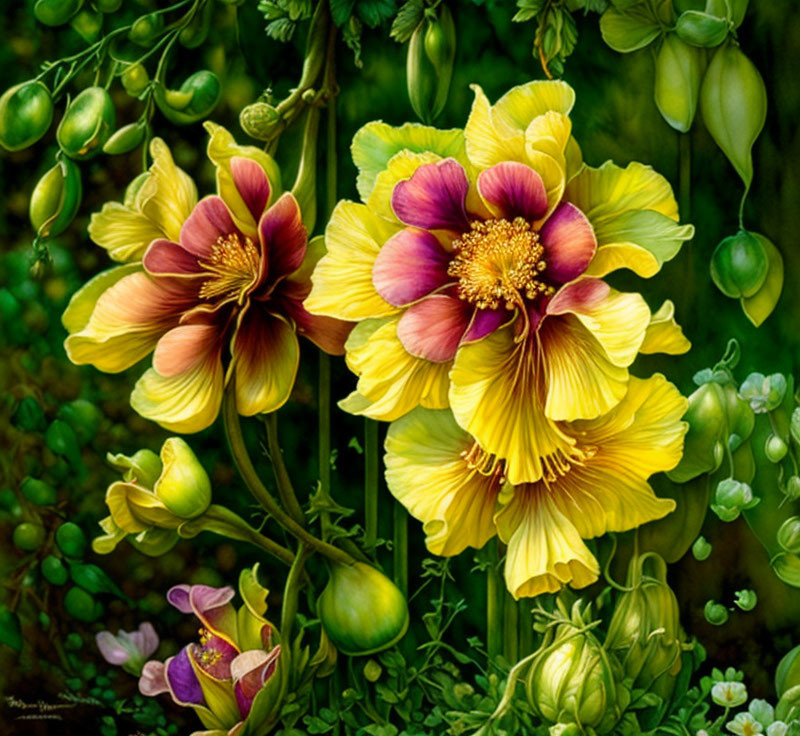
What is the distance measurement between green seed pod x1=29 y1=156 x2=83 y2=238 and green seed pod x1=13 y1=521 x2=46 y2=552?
7.3 inches

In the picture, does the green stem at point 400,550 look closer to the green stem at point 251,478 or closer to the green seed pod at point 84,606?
the green stem at point 251,478

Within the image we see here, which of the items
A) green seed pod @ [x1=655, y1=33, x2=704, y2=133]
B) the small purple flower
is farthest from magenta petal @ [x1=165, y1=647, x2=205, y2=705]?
green seed pod @ [x1=655, y1=33, x2=704, y2=133]

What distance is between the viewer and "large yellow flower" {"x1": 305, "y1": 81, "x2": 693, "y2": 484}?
0.77 meters

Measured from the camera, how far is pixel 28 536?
2.87 ft

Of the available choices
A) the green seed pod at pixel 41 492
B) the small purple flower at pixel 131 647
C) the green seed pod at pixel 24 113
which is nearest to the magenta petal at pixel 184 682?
the small purple flower at pixel 131 647

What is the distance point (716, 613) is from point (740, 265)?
0.20 meters

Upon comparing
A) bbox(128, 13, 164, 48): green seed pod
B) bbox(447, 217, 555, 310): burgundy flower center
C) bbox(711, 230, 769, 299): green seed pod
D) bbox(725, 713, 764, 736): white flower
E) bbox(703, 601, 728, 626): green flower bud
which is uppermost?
bbox(128, 13, 164, 48): green seed pod

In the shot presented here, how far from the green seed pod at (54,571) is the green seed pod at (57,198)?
0.67 ft

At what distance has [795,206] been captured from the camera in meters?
0.78

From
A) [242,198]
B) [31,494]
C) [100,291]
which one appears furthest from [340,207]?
[31,494]

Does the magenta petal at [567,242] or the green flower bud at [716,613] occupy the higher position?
the magenta petal at [567,242]

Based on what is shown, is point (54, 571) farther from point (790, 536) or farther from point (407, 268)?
point (790, 536)

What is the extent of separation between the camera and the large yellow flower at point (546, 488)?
0.78 m

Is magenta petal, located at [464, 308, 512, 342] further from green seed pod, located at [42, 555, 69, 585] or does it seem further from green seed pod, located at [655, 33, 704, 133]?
green seed pod, located at [42, 555, 69, 585]
